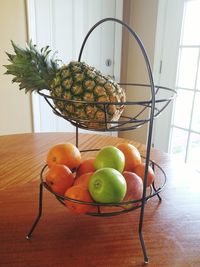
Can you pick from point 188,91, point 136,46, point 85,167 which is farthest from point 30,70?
point 136,46

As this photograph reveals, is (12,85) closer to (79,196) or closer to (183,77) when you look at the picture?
(183,77)

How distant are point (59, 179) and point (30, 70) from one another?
1.18 ft

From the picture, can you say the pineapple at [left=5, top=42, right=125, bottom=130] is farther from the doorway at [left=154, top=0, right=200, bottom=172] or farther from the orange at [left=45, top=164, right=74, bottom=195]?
the doorway at [left=154, top=0, right=200, bottom=172]

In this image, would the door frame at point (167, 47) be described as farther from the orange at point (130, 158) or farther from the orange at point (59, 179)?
the orange at point (59, 179)

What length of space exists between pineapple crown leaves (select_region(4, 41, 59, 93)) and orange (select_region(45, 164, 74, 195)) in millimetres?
275

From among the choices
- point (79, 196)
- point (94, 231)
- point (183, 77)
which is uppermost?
point (183, 77)

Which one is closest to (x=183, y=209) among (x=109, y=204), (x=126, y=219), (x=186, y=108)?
(x=126, y=219)

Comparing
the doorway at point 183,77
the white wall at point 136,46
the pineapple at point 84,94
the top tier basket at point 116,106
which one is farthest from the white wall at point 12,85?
the top tier basket at point 116,106

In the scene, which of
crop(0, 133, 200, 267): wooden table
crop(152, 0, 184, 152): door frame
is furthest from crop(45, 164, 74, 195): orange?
crop(152, 0, 184, 152): door frame

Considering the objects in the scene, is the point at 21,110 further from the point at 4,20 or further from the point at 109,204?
the point at 109,204

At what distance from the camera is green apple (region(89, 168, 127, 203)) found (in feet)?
1.60

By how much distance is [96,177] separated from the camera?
499 mm

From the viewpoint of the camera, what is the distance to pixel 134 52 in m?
2.66

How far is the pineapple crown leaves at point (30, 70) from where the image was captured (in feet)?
2.44
